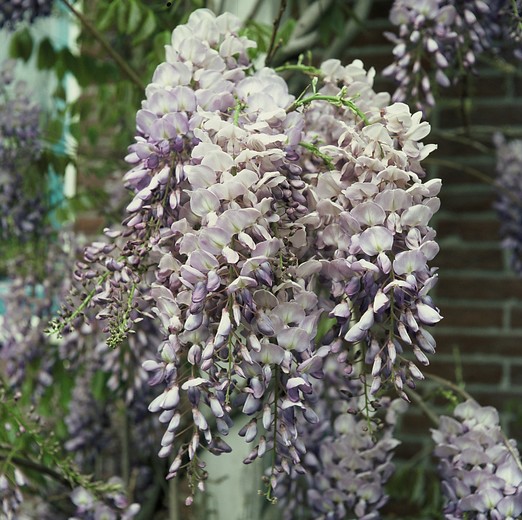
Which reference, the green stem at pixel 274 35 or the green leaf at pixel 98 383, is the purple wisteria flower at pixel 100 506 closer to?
the green leaf at pixel 98 383

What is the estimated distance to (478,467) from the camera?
1213mm

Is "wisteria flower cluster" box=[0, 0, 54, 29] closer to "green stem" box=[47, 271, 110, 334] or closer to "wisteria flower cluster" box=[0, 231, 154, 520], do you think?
"wisteria flower cluster" box=[0, 231, 154, 520]

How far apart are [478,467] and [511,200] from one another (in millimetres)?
844

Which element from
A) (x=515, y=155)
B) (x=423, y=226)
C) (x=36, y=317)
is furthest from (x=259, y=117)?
(x=515, y=155)

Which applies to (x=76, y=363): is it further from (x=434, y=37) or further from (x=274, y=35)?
(x=434, y=37)

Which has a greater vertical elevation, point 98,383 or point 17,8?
point 17,8

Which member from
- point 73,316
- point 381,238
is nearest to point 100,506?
point 73,316

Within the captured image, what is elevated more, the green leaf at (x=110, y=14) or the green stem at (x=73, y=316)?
the green leaf at (x=110, y=14)

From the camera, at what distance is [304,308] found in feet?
3.12

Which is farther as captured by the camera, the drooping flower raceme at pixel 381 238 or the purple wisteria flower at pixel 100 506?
the purple wisteria flower at pixel 100 506

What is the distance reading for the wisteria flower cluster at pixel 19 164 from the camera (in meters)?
1.71

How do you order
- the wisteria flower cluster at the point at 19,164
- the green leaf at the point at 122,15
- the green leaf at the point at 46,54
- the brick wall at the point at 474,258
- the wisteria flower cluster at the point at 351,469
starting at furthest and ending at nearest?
1. the brick wall at the point at 474,258
2. the green leaf at the point at 46,54
3. the wisteria flower cluster at the point at 19,164
4. the green leaf at the point at 122,15
5. the wisteria flower cluster at the point at 351,469

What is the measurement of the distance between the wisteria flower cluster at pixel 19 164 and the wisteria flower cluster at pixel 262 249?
2.39 feet

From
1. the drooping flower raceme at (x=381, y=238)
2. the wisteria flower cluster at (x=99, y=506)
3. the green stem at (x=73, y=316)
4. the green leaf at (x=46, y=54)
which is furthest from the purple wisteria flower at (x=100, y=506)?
the green leaf at (x=46, y=54)
